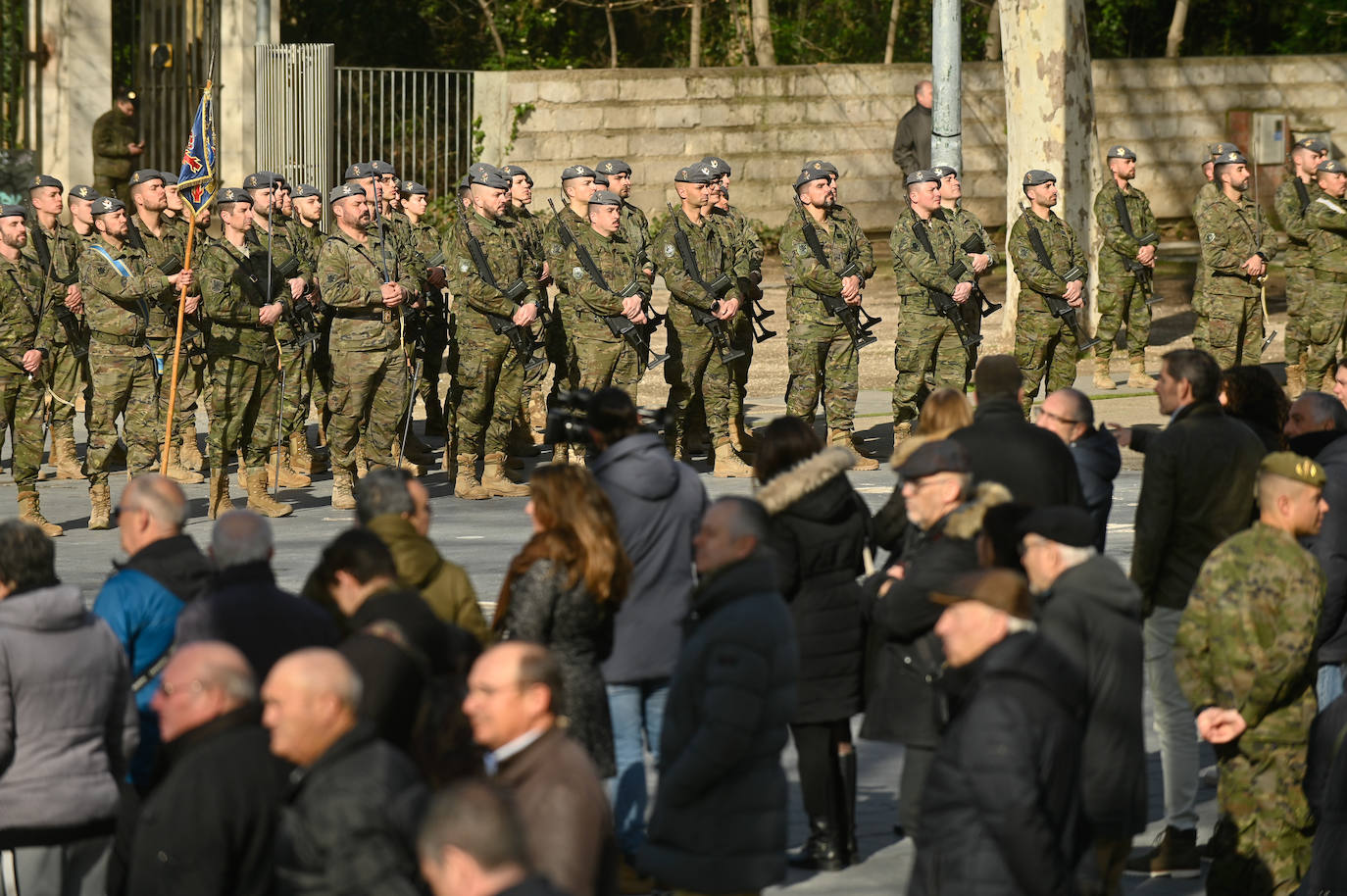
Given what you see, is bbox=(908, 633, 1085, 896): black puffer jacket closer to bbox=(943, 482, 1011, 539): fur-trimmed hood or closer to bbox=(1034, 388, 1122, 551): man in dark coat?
bbox=(943, 482, 1011, 539): fur-trimmed hood

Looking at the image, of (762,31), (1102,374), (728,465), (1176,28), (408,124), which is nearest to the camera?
(728,465)

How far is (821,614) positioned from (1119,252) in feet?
40.8

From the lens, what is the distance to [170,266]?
13.6 m

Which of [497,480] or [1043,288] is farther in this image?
[1043,288]

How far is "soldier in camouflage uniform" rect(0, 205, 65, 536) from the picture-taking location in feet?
43.0

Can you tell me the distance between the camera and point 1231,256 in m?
17.8

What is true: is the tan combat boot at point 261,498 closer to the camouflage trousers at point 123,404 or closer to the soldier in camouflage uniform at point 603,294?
the camouflage trousers at point 123,404

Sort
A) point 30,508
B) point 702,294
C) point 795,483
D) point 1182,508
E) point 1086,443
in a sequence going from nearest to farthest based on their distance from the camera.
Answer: point 795,483, point 1182,508, point 1086,443, point 30,508, point 702,294

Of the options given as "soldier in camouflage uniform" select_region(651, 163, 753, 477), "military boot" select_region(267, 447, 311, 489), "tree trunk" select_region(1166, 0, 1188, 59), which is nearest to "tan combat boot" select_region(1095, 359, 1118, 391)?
"soldier in camouflage uniform" select_region(651, 163, 753, 477)

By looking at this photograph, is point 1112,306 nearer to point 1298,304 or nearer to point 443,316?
point 1298,304

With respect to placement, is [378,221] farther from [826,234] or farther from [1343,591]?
[1343,591]

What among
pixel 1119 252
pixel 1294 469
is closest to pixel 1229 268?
pixel 1119 252

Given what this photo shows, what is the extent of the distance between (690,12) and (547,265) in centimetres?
1599

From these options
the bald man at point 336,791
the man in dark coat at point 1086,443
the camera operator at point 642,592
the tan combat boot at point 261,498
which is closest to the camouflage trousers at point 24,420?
the tan combat boot at point 261,498
